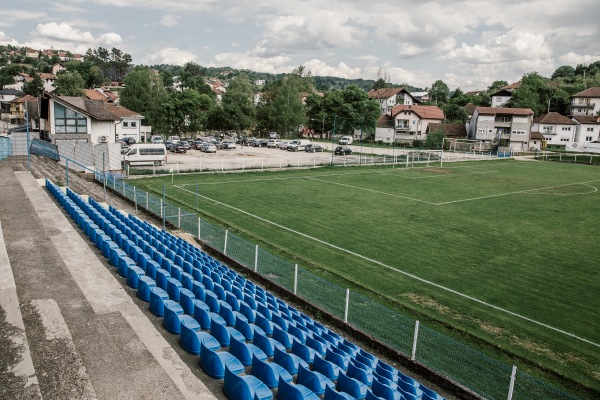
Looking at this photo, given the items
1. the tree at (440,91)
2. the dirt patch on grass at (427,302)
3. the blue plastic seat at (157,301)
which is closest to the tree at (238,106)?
the dirt patch on grass at (427,302)

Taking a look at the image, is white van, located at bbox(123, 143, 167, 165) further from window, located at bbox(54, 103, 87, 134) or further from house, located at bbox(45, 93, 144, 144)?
window, located at bbox(54, 103, 87, 134)

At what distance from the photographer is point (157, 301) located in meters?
9.60

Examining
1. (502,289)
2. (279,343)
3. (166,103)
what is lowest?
(502,289)

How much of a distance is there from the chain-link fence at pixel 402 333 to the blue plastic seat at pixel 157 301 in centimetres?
425

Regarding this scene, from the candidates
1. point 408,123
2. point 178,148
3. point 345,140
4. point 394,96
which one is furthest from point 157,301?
point 394,96

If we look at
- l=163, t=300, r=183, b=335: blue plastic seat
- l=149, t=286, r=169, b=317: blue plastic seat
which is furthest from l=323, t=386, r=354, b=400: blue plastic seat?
l=149, t=286, r=169, b=317: blue plastic seat

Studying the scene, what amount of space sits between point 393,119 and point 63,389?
292 ft

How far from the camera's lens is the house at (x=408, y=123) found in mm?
86688

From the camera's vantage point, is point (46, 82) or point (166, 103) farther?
point (46, 82)

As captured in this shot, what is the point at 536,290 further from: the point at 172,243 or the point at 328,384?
the point at 172,243

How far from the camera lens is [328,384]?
21.9 feet

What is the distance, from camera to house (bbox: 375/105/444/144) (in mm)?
86688

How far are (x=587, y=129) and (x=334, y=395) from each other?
97.9 m

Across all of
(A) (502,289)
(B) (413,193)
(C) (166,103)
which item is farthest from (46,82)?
Result: (A) (502,289)
